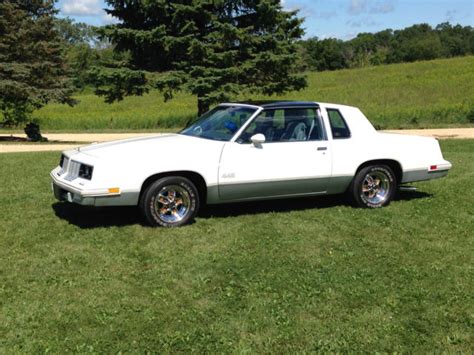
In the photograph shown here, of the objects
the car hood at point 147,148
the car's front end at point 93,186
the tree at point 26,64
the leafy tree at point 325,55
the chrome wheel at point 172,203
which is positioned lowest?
the chrome wheel at point 172,203

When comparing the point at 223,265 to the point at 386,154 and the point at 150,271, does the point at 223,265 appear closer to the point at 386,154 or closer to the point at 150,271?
the point at 150,271

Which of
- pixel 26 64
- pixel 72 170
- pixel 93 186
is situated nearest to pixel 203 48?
pixel 26 64

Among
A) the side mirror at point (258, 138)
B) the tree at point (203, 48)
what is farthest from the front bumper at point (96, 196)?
the tree at point (203, 48)

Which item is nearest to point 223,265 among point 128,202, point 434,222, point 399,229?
point 128,202

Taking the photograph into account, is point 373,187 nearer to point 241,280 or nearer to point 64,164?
Answer: point 241,280

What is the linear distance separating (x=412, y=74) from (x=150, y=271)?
5361 centimetres

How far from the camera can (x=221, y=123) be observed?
723 centimetres

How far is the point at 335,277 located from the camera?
498 centimetres

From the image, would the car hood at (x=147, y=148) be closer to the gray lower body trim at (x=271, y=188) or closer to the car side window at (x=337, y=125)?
the gray lower body trim at (x=271, y=188)

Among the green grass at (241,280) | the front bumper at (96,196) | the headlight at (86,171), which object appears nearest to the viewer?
the green grass at (241,280)

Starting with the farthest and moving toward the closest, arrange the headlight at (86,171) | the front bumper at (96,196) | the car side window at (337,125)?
the car side window at (337,125), the headlight at (86,171), the front bumper at (96,196)

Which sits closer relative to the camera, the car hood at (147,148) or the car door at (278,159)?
the car hood at (147,148)

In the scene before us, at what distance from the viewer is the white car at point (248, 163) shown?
20.7 feet

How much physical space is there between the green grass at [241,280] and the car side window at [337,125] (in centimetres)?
101
